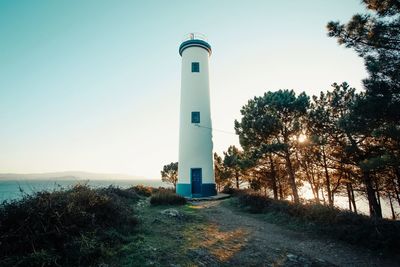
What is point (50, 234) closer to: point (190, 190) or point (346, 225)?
point (346, 225)

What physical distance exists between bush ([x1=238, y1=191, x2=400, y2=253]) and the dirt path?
35 cm

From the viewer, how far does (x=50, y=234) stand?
15.3 ft

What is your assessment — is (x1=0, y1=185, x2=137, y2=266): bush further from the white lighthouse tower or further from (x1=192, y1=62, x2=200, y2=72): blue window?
(x1=192, y1=62, x2=200, y2=72): blue window

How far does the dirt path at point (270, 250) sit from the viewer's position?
533 cm

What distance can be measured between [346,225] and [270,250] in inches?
111

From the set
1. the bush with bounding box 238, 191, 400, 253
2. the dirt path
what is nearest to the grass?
the dirt path

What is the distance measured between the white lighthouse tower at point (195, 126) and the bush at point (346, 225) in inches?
310

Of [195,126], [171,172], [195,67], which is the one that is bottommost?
[171,172]

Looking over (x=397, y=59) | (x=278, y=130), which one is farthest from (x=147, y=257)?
(x=278, y=130)

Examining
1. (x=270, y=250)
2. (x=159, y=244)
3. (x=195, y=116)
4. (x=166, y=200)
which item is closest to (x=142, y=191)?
(x=166, y=200)

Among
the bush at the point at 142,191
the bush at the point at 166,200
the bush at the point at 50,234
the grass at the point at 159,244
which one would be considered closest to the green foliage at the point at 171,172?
the bush at the point at 142,191

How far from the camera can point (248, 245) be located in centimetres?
640

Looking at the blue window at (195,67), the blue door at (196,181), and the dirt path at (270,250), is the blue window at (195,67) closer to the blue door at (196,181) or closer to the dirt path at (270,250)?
the blue door at (196,181)

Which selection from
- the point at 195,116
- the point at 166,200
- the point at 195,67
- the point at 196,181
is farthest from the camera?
the point at 195,67
